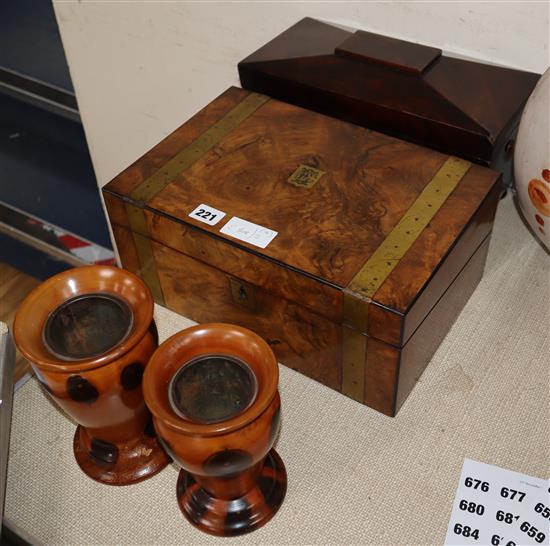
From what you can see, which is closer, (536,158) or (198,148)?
(536,158)

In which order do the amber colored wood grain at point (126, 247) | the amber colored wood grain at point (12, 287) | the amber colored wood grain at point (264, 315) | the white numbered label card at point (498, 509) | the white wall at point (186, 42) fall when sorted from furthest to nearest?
the amber colored wood grain at point (12, 287)
the white wall at point (186, 42)
the amber colored wood grain at point (126, 247)
the amber colored wood grain at point (264, 315)
the white numbered label card at point (498, 509)

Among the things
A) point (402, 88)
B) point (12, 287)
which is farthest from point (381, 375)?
point (12, 287)

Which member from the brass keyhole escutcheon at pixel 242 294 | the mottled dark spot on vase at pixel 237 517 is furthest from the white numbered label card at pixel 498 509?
the brass keyhole escutcheon at pixel 242 294

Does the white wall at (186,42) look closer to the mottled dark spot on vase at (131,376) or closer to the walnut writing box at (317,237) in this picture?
the walnut writing box at (317,237)

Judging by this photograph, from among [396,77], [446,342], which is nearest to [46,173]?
[396,77]

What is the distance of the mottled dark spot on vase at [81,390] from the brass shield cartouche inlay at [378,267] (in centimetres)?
29

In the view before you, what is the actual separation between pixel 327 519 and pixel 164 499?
7.3 inches

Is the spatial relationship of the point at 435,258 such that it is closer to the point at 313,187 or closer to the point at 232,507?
the point at 313,187

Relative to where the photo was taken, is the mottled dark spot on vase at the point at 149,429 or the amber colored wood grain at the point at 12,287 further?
the amber colored wood grain at the point at 12,287

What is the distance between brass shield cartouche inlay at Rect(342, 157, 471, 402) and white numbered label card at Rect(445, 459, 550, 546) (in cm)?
17

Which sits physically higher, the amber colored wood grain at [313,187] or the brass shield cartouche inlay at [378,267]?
the amber colored wood grain at [313,187]

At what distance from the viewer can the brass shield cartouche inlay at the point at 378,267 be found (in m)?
0.82

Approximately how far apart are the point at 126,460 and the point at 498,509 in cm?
42

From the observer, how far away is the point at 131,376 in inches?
29.7
